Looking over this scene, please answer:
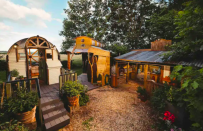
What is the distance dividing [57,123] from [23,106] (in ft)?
5.27

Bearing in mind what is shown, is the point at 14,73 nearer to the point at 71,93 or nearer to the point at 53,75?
the point at 53,75

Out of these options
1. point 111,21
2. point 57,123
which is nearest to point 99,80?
point 57,123

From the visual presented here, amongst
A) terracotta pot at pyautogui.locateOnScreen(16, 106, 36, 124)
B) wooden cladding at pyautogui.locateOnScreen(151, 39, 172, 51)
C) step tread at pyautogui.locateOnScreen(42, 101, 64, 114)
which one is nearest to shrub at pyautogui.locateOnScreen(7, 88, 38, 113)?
terracotta pot at pyautogui.locateOnScreen(16, 106, 36, 124)

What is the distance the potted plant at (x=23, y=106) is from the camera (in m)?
3.57

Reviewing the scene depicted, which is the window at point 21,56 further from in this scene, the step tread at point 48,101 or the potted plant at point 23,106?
the potted plant at point 23,106

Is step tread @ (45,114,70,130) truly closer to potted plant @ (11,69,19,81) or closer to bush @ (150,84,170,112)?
potted plant @ (11,69,19,81)

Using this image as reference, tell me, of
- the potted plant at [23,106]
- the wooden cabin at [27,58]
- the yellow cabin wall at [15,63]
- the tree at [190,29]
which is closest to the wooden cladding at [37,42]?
the wooden cabin at [27,58]

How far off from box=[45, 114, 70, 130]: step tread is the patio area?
0.21m

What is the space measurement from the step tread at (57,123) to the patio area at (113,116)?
21 centimetres

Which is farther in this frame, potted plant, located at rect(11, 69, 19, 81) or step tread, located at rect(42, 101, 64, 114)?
potted plant, located at rect(11, 69, 19, 81)

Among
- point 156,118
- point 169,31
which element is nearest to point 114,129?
point 156,118

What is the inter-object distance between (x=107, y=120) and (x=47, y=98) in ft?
12.1

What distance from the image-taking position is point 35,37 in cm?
688

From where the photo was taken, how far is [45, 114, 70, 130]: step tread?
407 cm
